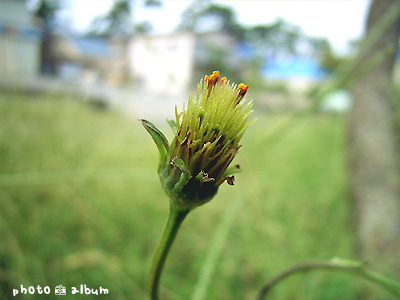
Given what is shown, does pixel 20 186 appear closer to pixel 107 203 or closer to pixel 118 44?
pixel 107 203

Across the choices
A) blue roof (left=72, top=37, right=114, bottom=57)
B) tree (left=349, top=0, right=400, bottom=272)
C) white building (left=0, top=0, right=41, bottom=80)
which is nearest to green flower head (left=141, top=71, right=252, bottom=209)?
white building (left=0, top=0, right=41, bottom=80)

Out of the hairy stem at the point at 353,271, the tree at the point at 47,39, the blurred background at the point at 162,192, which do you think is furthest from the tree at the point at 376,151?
the tree at the point at 47,39

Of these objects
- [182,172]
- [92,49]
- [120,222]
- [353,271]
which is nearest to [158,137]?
[182,172]

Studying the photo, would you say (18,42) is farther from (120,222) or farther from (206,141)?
(206,141)

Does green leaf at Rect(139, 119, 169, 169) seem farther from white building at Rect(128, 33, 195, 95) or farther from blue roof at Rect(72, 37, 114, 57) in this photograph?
blue roof at Rect(72, 37, 114, 57)

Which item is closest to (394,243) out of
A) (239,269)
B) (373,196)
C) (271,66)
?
(373,196)

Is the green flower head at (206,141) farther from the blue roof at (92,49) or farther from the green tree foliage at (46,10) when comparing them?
the blue roof at (92,49)
